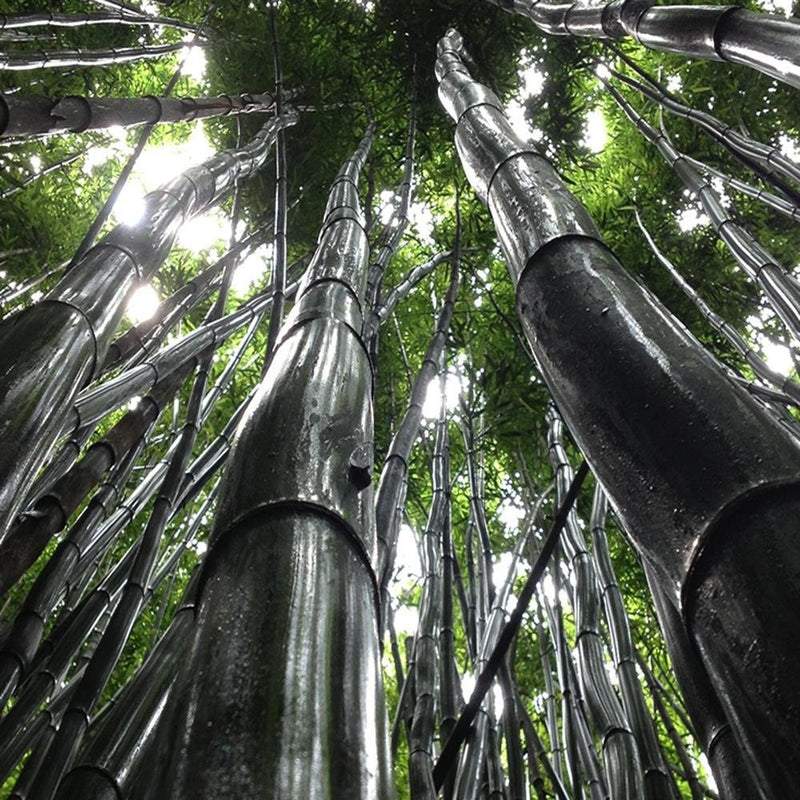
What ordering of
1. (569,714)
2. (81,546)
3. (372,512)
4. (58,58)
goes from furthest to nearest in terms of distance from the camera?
1. (58,58)
2. (81,546)
3. (569,714)
4. (372,512)

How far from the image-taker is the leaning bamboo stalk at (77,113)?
169 centimetres

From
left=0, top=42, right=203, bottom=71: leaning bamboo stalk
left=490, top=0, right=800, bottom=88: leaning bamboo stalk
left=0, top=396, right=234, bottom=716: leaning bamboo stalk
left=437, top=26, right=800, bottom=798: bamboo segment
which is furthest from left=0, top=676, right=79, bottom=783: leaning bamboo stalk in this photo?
left=0, top=42, right=203, bottom=71: leaning bamboo stalk

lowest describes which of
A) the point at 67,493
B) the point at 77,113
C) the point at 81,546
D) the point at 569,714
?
the point at 569,714

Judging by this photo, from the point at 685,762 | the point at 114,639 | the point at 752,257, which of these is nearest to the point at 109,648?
the point at 114,639

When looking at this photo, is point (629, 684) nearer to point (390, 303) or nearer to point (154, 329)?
point (390, 303)

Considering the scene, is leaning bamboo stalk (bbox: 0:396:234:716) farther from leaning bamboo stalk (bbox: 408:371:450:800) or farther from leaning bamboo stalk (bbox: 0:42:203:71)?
leaning bamboo stalk (bbox: 0:42:203:71)

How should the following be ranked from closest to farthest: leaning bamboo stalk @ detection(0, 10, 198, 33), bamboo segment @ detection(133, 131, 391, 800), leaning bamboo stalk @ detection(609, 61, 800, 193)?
bamboo segment @ detection(133, 131, 391, 800) → leaning bamboo stalk @ detection(609, 61, 800, 193) → leaning bamboo stalk @ detection(0, 10, 198, 33)

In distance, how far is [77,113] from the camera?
6.49 ft

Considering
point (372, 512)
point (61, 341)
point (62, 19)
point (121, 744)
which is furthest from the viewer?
point (62, 19)

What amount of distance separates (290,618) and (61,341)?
0.75m

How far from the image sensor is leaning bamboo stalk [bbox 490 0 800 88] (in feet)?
3.61

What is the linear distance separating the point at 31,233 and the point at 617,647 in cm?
426

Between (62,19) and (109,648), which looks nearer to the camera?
(109,648)

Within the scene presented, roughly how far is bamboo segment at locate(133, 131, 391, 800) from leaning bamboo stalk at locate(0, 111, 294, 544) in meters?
0.36
